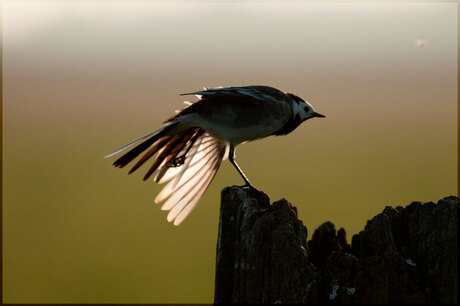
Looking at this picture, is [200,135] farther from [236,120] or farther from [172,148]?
[236,120]

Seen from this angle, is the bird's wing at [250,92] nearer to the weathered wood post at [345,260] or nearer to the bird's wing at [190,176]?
the bird's wing at [190,176]

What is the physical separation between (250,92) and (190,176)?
4.10ft

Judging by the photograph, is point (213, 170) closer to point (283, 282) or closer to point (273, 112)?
point (273, 112)

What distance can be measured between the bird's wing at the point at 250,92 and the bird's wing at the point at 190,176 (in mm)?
681

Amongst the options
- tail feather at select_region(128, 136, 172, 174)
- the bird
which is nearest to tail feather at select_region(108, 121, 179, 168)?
the bird

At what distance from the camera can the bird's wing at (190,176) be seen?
640 cm

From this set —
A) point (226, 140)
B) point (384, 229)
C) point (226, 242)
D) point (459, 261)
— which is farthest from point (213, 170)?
point (459, 261)

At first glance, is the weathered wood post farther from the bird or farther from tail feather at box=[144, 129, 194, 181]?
tail feather at box=[144, 129, 194, 181]

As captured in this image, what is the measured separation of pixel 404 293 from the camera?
337cm

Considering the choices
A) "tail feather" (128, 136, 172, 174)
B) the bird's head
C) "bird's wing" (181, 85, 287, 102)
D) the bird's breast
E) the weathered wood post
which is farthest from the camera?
the bird's head

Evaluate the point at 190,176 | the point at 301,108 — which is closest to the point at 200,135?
the point at 190,176

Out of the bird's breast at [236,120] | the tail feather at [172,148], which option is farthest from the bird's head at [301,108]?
the tail feather at [172,148]

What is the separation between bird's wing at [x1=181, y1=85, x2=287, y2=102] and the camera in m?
6.18

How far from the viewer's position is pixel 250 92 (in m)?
6.43
